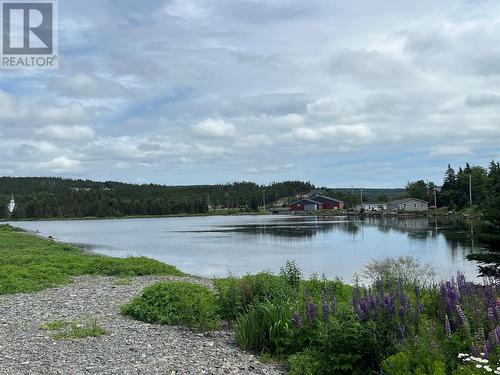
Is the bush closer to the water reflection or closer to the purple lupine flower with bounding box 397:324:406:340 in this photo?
the purple lupine flower with bounding box 397:324:406:340

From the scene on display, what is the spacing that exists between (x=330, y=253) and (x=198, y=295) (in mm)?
27857

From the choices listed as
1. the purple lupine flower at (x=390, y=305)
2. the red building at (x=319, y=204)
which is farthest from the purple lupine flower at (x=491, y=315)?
the red building at (x=319, y=204)

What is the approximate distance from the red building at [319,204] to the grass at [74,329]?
171957 millimetres

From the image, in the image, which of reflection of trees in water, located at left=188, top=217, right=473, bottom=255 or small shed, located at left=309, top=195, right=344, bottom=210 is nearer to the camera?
reflection of trees in water, located at left=188, top=217, right=473, bottom=255

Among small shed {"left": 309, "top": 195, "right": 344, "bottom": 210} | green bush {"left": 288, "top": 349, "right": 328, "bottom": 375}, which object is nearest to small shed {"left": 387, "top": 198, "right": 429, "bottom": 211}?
small shed {"left": 309, "top": 195, "right": 344, "bottom": 210}

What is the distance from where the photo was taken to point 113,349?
824 cm

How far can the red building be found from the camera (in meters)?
181

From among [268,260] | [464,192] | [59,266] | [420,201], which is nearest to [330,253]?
[268,260]

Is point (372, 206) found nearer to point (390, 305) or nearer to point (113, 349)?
point (113, 349)

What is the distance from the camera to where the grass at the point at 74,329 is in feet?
30.1

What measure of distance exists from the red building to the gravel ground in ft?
562

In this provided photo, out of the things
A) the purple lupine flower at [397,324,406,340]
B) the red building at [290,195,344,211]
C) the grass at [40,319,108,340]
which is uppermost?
the red building at [290,195,344,211]

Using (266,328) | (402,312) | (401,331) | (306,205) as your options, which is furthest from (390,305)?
(306,205)

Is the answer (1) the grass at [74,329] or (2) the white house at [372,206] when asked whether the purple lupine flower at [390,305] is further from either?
(2) the white house at [372,206]
